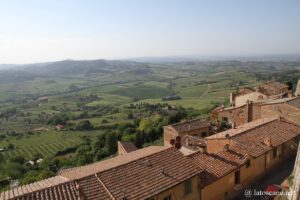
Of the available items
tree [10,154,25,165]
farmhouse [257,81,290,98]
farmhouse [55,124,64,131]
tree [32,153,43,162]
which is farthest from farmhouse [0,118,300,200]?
farmhouse [55,124,64,131]

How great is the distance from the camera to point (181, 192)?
19.8 metres

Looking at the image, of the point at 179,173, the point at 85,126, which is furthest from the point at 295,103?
the point at 85,126

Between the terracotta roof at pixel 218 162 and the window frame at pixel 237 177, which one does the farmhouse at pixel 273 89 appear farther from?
the window frame at pixel 237 177

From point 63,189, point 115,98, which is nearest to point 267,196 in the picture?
point 63,189

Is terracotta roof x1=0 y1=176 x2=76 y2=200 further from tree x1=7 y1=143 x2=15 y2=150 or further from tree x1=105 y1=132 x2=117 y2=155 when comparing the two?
tree x1=7 y1=143 x2=15 y2=150

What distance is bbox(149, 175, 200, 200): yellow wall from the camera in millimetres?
18844

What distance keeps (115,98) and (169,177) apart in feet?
571

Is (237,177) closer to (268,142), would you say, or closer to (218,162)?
(218,162)

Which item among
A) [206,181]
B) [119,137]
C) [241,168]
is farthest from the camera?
[119,137]

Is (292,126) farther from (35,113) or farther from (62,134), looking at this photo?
(35,113)

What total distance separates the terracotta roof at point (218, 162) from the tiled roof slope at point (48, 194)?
8.78 meters

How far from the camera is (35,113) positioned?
547 feet

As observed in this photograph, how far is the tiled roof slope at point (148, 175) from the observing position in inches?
706

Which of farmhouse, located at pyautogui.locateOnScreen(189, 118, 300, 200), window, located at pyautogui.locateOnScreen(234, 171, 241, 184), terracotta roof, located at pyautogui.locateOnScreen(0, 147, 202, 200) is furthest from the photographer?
window, located at pyautogui.locateOnScreen(234, 171, 241, 184)
